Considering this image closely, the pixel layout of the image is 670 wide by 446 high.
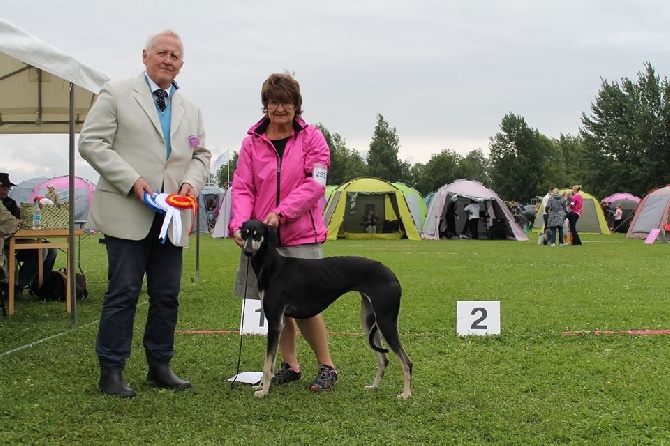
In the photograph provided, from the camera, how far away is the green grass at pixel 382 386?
3.31 m

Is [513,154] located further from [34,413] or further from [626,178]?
[34,413]

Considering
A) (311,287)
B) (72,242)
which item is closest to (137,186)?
(311,287)

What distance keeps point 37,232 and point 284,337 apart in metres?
3.40

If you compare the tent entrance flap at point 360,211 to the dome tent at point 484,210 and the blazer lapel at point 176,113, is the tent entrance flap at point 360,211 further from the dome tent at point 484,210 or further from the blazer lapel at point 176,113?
the blazer lapel at point 176,113

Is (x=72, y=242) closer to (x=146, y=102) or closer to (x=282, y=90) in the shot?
(x=146, y=102)

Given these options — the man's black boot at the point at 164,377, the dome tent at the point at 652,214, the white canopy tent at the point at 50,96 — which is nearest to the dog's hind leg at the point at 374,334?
the man's black boot at the point at 164,377

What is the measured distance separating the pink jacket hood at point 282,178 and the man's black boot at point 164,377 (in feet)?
3.00

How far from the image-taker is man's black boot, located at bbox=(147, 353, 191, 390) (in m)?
4.09

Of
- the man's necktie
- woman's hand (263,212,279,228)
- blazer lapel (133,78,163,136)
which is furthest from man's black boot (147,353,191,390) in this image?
the man's necktie

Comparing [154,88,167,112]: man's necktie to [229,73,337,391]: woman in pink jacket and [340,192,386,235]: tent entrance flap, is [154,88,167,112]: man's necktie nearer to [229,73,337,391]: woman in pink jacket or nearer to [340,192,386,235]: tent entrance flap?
[229,73,337,391]: woman in pink jacket

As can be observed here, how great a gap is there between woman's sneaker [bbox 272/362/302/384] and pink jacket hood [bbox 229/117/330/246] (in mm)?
781

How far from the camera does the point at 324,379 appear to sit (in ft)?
13.5

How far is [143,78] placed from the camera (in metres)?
4.05

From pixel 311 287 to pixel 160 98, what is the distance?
1358mm
